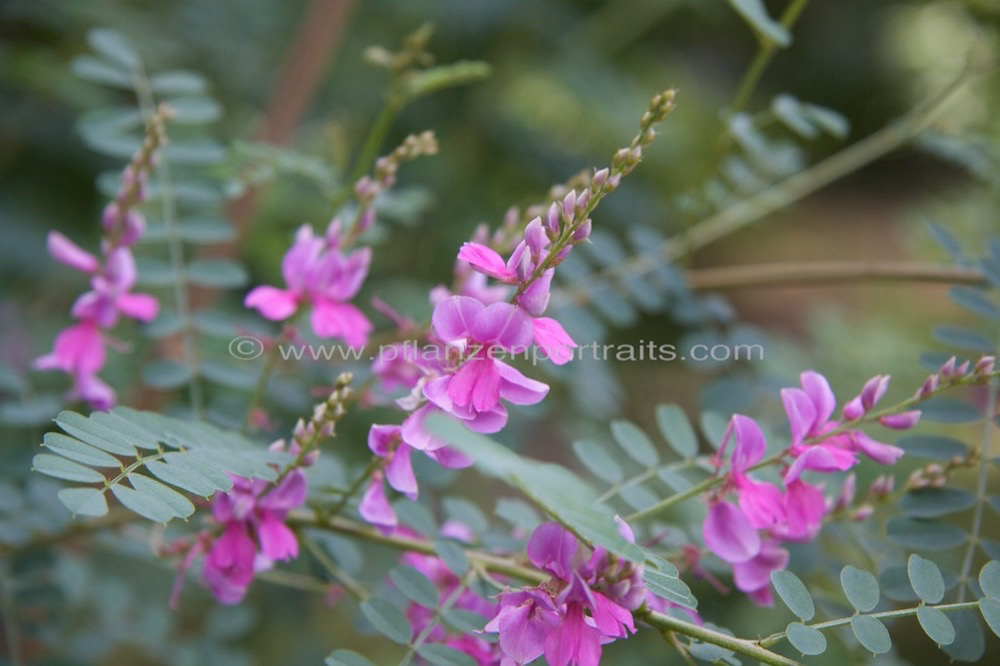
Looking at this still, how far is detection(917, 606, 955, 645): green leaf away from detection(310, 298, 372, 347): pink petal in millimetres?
468

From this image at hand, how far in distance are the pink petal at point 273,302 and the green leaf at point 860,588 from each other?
0.48 m

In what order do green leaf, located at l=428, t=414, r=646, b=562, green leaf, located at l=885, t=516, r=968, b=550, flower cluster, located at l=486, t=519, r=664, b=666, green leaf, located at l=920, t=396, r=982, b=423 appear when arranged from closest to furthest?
green leaf, located at l=428, t=414, r=646, b=562 < flower cluster, located at l=486, t=519, r=664, b=666 < green leaf, located at l=885, t=516, r=968, b=550 < green leaf, located at l=920, t=396, r=982, b=423

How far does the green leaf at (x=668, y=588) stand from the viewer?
0.56m

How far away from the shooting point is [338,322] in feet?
2.58

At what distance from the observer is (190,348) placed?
0.95 metres

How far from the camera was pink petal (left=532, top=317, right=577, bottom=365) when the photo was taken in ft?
1.93

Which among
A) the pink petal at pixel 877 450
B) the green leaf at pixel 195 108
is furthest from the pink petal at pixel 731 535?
the green leaf at pixel 195 108

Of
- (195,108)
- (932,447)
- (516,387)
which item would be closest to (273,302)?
(516,387)

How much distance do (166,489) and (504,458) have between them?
0.82 ft

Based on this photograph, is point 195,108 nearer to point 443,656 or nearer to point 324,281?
point 324,281

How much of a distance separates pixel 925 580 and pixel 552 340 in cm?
32

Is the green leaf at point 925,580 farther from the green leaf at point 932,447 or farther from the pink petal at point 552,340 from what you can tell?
the pink petal at point 552,340

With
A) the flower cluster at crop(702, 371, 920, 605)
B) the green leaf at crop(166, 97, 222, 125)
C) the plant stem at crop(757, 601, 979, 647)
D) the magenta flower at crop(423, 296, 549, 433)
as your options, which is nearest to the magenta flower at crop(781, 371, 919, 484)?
the flower cluster at crop(702, 371, 920, 605)

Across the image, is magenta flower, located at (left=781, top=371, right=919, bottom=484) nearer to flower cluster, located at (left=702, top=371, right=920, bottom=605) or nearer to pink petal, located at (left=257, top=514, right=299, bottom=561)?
flower cluster, located at (left=702, top=371, right=920, bottom=605)
